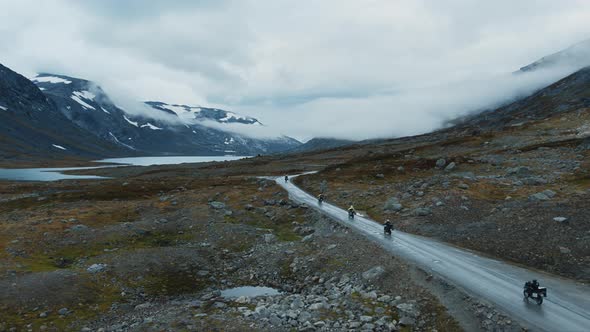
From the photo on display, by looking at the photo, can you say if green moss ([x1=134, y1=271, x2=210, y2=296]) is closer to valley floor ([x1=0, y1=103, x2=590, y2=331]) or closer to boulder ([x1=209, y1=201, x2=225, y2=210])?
valley floor ([x1=0, y1=103, x2=590, y2=331])

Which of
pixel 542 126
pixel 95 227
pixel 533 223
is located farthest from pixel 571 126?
pixel 95 227

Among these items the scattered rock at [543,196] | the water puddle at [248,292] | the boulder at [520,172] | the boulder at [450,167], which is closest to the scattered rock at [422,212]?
the scattered rock at [543,196]

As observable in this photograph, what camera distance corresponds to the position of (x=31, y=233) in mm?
39688

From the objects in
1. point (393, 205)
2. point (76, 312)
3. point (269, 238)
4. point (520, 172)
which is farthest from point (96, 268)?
point (520, 172)

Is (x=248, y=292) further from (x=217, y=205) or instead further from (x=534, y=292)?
(x=217, y=205)

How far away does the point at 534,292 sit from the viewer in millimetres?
21438

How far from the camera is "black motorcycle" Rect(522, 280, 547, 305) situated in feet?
69.4

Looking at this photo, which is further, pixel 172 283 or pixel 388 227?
pixel 388 227

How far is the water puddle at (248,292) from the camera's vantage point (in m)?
28.3

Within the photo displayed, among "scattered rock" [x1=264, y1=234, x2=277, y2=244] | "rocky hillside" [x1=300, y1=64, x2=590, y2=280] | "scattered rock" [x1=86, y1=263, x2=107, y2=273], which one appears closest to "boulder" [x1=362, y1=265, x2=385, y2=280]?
"rocky hillside" [x1=300, y1=64, x2=590, y2=280]

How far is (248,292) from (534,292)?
19.4 m

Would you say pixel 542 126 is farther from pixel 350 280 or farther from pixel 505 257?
pixel 350 280

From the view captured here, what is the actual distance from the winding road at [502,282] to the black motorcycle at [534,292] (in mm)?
319

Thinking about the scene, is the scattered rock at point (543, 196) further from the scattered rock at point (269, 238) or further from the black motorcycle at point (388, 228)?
the scattered rock at point (269, 238)
